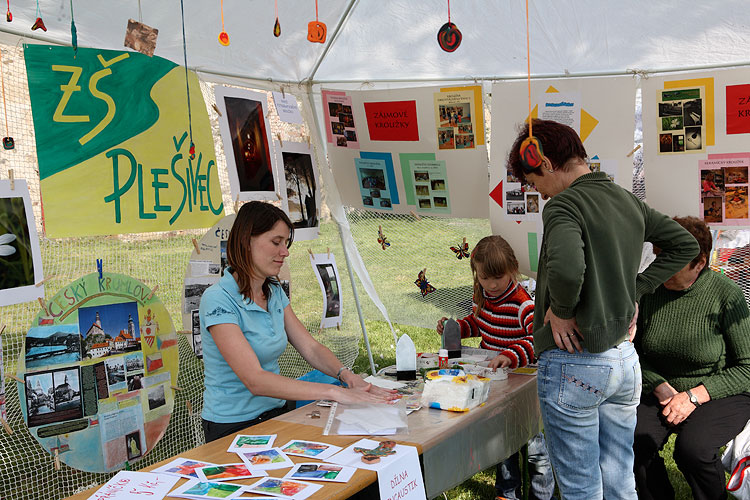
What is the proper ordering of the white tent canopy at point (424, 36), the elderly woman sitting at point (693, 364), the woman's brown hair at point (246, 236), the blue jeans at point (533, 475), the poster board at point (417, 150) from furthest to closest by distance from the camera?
the poster board at point (417, 150), the white tent canopy at point (424, 36), the blue jeans at point (533, 475), the elderly woman sitting at point (693, 364), the woman's brown hair at point (246, 236)

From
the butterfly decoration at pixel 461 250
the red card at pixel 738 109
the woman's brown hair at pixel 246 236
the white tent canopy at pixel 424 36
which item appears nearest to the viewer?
the woman's brown hair at pixel 246 236

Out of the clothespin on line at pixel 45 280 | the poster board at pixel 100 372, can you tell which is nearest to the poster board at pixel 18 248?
the clothespin on line at pixel 45 280

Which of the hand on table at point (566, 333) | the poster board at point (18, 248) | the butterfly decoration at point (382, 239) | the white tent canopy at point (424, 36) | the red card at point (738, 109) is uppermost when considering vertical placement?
the white tent canopy at point (424, 36)

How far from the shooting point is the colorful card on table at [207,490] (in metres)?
1.61

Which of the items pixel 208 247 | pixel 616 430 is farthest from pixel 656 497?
pixel 208 247

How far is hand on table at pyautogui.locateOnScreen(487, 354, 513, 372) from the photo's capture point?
2.78 meters

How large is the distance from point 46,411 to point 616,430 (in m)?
2.10

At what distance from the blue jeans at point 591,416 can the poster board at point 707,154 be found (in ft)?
5.57

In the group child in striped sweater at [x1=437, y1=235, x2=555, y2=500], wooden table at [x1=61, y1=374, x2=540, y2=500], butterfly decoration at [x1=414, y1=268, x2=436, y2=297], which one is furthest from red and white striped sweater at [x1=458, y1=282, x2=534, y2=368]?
butterfly decoration at [x1=414, y1=268, x2=436, y2=297]

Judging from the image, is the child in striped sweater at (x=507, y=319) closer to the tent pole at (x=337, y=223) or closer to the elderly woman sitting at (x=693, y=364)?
the elderly woman sitting at (x=693, y=364)

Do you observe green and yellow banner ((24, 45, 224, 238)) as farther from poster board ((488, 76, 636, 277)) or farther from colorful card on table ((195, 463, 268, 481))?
poster board ((488, 76, 636, 277))

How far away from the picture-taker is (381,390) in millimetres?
2420

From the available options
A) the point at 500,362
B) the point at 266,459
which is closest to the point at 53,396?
the point at 266,459

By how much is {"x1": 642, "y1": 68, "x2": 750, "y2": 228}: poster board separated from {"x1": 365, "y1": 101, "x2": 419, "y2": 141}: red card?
1.26 meters
